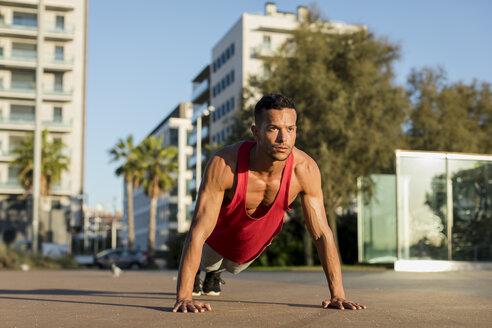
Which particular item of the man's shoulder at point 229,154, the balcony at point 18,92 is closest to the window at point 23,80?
the balcony at point 18,92

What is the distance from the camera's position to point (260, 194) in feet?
18.4

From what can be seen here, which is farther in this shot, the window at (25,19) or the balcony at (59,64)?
the balcony at (59,64)

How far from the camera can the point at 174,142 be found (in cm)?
9131

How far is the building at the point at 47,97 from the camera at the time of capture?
59406mm

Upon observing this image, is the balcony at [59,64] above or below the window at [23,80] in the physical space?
above

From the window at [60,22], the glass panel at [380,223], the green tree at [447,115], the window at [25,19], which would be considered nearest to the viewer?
the glass panel at [380,223]

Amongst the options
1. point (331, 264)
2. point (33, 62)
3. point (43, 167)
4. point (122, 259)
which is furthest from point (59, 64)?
point (331, 264)

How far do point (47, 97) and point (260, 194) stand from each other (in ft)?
194

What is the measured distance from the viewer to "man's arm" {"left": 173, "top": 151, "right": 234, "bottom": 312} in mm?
5227

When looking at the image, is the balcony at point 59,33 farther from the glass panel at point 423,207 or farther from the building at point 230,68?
the glass panel at point 423,207

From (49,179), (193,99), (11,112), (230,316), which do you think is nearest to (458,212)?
(230,316)

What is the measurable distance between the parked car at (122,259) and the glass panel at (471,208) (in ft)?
69.8

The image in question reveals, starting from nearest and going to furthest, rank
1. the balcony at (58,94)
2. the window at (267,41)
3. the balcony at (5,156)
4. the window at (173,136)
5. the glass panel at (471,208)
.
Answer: the glass panel at (471,208)
the balcony at (5,156)
the balcony at (58,94)
the window at (267,41)
the window at (173,136)

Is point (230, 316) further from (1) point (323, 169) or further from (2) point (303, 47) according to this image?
(2) point (303, 47)
